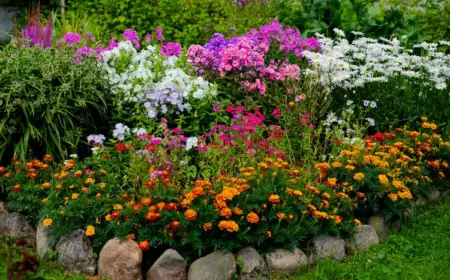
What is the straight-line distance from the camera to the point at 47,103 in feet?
20.2

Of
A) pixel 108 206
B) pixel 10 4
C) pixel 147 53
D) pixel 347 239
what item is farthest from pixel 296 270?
pixel 10 4

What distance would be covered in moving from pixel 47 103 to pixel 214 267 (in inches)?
90.7

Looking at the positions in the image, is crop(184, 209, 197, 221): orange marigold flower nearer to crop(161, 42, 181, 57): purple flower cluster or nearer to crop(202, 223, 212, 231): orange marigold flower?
crop(202, 223, 212, 231): orange marigold flower

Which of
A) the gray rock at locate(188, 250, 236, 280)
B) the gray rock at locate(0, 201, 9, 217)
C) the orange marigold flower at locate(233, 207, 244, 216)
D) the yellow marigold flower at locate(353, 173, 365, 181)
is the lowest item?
the gray rock at locate(0, 201, 9, 217)

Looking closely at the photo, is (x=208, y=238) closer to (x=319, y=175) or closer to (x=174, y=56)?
(x=319, y=175)

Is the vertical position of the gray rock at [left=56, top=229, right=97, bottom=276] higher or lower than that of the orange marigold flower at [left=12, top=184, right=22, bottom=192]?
lower

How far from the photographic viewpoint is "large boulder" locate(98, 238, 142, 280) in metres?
4.91

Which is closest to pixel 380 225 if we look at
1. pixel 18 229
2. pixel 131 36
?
pixel 18 229

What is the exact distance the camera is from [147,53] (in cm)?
737

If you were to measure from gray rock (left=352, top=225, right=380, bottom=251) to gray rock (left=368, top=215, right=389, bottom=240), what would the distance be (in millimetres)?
154

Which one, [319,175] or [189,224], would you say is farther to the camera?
[319,175]

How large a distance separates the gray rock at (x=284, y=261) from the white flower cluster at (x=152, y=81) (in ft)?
6.54

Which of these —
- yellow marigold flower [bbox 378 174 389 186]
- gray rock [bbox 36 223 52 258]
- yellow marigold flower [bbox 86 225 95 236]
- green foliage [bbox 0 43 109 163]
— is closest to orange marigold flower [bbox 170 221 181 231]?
yellow marigold flower [bbox 86 225 95 236]

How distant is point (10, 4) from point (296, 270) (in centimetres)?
778
